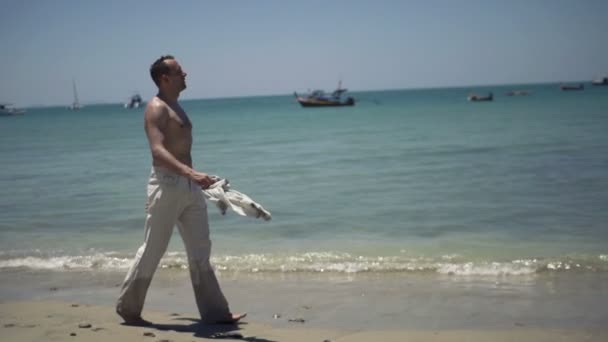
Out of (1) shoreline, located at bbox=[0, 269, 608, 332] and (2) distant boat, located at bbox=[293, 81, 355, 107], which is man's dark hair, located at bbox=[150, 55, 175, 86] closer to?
(1) shoreline, located at bbox=[0, 269, 608, 332]

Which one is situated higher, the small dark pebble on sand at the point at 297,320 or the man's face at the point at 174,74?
the man's face at the point at 174,74

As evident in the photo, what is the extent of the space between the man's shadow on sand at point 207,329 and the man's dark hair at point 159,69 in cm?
168

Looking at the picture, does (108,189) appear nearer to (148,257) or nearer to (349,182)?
(349,182)

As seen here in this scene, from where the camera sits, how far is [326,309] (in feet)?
18.0

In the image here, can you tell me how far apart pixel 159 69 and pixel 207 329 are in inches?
70.3

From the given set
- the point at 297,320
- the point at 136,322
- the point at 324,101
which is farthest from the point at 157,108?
the point at 324,101

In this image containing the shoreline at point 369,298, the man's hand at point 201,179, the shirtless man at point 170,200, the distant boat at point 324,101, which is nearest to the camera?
the man's hand at point 201,179

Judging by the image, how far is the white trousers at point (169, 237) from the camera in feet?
14.8

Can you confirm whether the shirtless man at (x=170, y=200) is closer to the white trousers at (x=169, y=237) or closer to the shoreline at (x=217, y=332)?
the white trousers at (x=169, y=237)

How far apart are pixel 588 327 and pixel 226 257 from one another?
4.16 metres

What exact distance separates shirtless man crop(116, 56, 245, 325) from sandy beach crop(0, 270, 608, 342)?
0.86ft

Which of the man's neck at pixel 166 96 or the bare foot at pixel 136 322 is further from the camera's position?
the bare foot at pixel 136 322

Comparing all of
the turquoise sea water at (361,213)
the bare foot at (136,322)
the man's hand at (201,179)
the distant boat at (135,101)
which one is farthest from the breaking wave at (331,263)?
the distant boat at (135,101)

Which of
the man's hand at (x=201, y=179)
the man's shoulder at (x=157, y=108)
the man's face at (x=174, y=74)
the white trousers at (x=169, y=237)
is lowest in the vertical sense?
the white trousers at (x=169, y=237)
